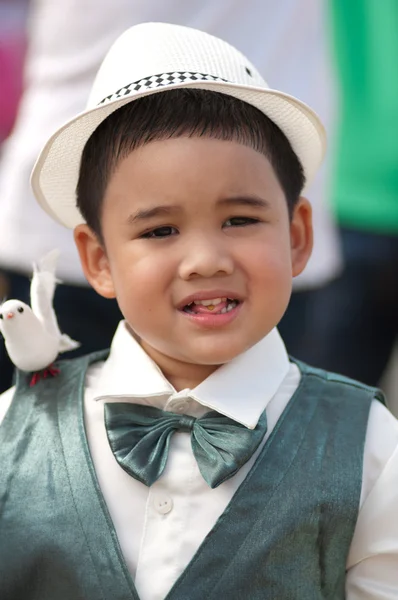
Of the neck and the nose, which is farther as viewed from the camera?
the neck

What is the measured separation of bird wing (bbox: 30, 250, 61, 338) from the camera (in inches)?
62.6

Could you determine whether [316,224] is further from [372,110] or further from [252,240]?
[252,240]

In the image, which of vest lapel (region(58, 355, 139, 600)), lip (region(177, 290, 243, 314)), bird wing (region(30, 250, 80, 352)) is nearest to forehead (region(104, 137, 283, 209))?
lip (region(177, 290, 243, 314))

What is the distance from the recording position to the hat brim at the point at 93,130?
4.65 ft

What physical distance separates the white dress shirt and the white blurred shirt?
2.22 ft

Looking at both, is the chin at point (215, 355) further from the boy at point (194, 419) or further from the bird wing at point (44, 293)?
the bird wing at point (44, 293)

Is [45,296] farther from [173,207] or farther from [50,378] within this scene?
[173,207]

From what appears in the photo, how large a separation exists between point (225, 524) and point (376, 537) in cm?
23

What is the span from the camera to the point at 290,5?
7.60 feet

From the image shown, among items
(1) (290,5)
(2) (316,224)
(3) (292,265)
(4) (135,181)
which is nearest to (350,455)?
(3) (292,265)

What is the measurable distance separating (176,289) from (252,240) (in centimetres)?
14

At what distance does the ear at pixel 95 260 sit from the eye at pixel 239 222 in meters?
0.25

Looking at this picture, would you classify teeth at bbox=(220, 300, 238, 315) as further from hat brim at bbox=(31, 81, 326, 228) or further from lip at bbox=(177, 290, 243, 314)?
hat brim at bbox=(31, 81, 326, 228)

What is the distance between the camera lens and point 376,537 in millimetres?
1385
